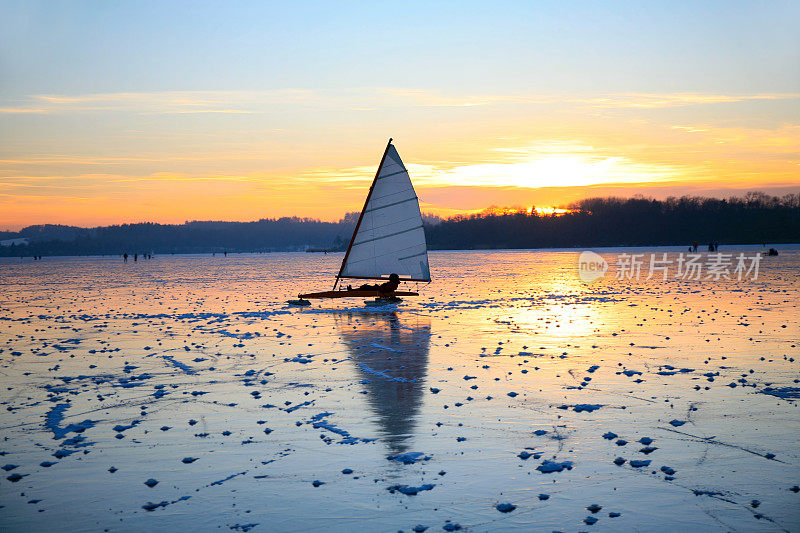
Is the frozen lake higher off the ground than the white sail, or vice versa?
the white sail

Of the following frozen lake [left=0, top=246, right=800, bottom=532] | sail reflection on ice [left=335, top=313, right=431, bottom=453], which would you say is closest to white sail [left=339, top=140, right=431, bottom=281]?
Result: sail reflection on ice [left=335, top=313, right=431, bottom=453]

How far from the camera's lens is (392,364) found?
1952 centimetres

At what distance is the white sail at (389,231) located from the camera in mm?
37250

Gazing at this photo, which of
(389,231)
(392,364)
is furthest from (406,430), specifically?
(389,231)

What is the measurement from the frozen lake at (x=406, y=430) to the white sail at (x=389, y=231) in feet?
39.1

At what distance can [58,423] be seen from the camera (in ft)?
43.2

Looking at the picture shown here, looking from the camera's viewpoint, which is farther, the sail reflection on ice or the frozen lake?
the sail reflection on ice

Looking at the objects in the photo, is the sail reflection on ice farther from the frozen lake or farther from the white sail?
the white sail

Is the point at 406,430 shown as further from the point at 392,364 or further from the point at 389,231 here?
the point at 389,231

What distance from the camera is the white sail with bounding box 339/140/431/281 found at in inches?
1467

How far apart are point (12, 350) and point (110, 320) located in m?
9.81

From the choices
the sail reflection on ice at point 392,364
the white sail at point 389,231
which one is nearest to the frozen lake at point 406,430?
the sail reflection on ice at point 392,364

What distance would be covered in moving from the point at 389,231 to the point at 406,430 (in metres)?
26.0

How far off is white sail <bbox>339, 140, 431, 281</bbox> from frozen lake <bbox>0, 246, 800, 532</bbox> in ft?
39.1
